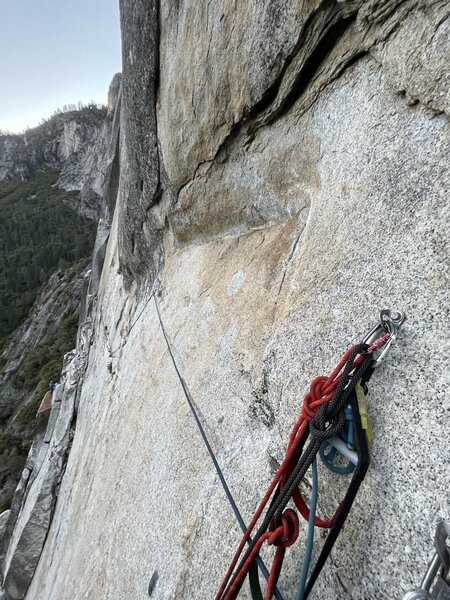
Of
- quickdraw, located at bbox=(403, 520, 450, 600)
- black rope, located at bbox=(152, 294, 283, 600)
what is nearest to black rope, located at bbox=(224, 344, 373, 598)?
black rope, located at bbox=(152, 294, 283, 600)

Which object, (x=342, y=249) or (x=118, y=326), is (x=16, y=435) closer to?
(x=118, y=326)

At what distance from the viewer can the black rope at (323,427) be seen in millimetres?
1258

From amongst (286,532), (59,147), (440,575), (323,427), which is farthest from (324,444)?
(59,147)

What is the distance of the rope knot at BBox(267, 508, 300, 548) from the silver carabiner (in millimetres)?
654

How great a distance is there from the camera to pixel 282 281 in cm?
243

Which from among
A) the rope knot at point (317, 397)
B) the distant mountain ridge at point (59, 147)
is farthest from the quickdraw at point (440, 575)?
the distant mountain ridge at point (59, 147)

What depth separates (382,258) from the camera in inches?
65.1

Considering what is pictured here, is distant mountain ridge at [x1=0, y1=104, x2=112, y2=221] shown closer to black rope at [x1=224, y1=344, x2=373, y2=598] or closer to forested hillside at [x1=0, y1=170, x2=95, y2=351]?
forested hillside at [x1=0, y1=170, x2=95, y2=351]

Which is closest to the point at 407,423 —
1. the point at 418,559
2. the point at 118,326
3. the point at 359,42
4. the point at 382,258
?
the point at 418,559

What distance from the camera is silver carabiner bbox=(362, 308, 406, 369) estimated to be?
1.36 metres

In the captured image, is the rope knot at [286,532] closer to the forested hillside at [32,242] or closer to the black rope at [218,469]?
the black rope at [218,469]

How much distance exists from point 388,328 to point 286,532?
87 cm

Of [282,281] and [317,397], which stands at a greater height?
[282,281]

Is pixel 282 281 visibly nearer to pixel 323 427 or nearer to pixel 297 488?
pixel 323 427
